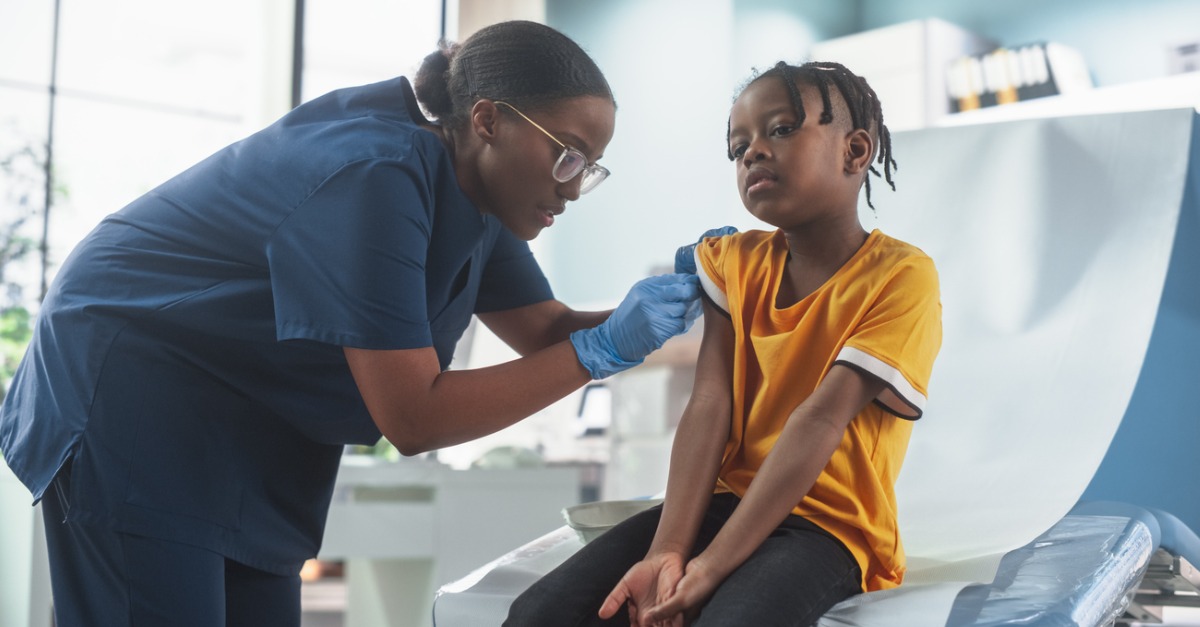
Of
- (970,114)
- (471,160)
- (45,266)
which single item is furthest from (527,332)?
(970,114)

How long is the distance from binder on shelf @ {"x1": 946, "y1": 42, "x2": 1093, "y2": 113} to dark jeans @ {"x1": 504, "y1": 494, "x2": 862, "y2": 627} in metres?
4.14

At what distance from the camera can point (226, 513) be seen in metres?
1.22

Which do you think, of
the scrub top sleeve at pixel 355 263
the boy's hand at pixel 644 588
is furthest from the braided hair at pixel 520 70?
the boy's hand at pixel 644 588

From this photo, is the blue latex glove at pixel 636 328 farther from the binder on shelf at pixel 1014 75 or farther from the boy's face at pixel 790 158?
the binder on shelf at pixel 1014 75

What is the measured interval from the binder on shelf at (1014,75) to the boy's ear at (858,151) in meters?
→ 3.89

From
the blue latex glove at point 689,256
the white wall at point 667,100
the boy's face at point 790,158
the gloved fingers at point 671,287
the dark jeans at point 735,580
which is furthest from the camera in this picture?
the white wall at point 667,100

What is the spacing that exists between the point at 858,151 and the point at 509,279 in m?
0.53

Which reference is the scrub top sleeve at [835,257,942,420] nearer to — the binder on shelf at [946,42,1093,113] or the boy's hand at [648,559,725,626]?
the boy's hand at [648,559,725,626]

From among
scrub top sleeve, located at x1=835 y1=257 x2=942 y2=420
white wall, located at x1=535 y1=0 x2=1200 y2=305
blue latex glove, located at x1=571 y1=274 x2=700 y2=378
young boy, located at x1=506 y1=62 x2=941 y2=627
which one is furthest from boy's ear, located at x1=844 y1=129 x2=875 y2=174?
white wall, located at x1=535 y1=0 x2=1200 y2=305

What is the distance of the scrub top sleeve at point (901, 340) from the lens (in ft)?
3.40

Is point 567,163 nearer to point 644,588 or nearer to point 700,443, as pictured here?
point 700,443

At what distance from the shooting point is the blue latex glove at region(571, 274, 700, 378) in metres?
1.21

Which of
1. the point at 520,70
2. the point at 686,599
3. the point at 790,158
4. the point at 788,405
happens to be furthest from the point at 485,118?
the point at 686,599

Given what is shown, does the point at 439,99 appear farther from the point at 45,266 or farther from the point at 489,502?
the point at 45,266
